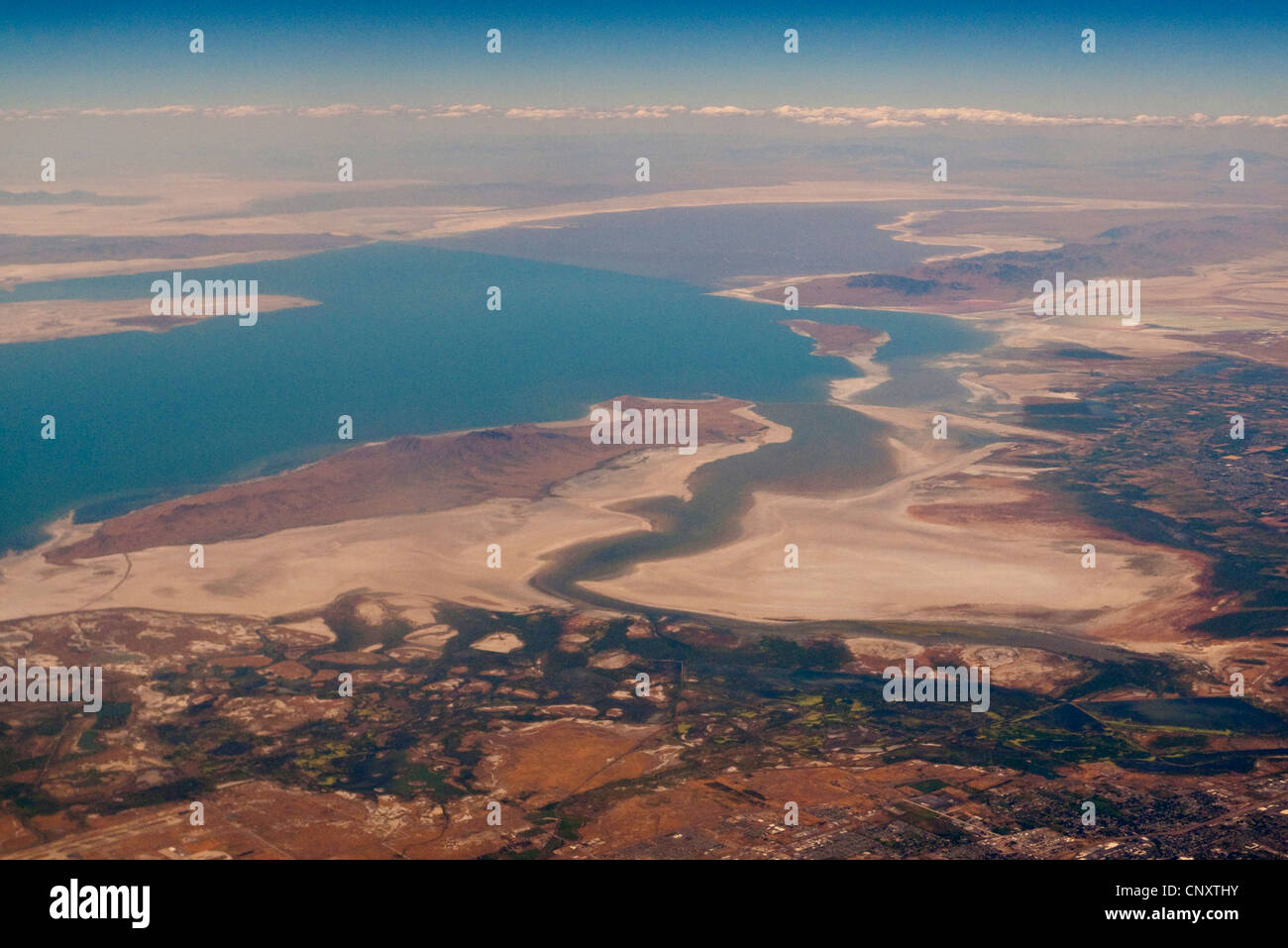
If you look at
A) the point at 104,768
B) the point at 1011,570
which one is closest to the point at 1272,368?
the point at 1011,570

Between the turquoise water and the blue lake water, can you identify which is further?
the blue lake water

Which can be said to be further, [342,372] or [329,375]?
[342,372]

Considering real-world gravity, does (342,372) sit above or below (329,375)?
above

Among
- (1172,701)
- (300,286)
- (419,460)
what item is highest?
(300,286)

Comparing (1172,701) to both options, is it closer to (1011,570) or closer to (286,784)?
(1011,570)

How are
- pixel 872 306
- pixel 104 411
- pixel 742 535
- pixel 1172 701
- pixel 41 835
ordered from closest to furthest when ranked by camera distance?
pixel 41 835 < pixel 1172 701 < pixel 742 535 < pixel 104 411 < pixel 872 306

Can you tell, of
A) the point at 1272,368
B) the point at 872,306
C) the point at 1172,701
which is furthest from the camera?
the point at 872,306
